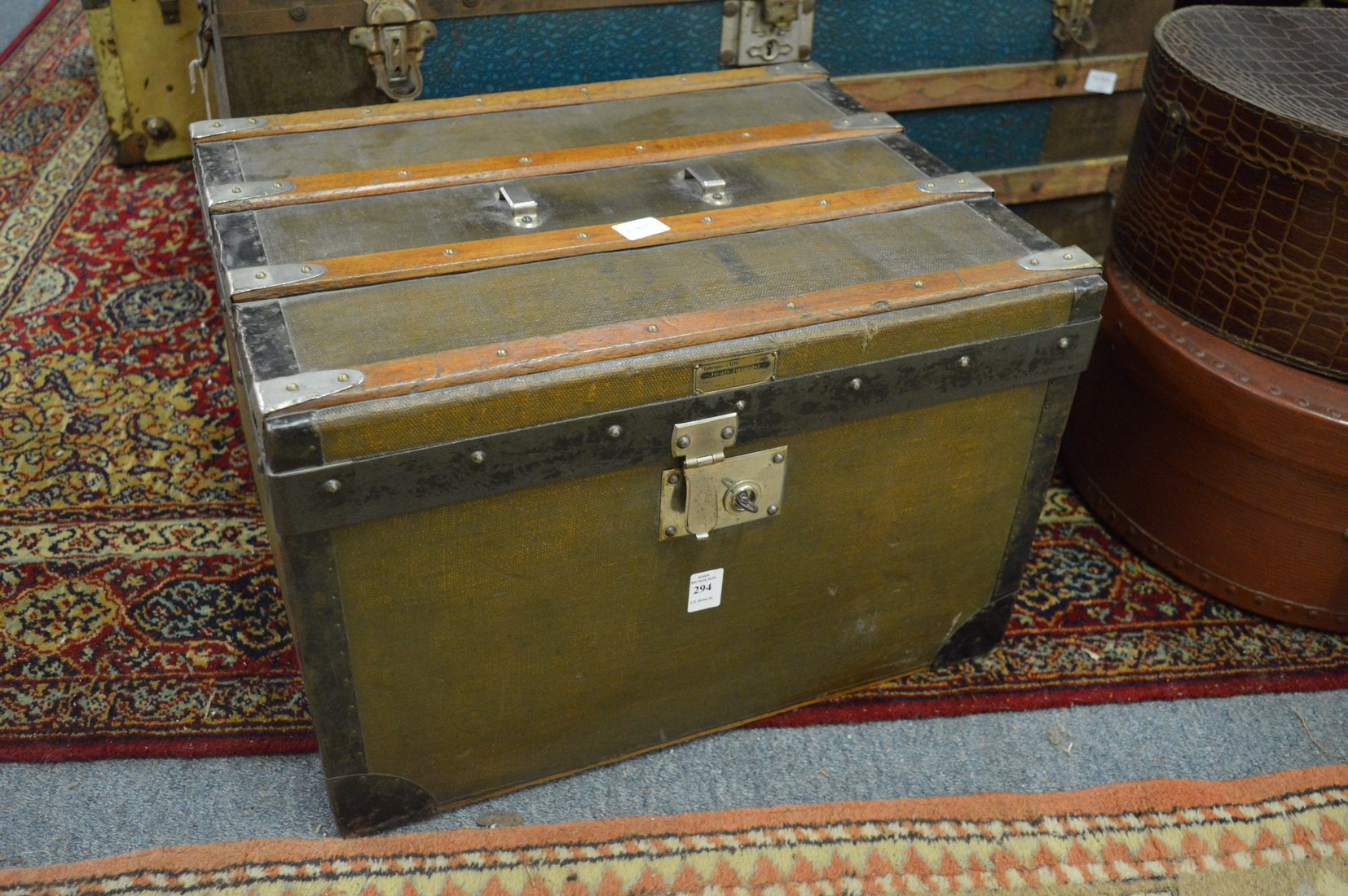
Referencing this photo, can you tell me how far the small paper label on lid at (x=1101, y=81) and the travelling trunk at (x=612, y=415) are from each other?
84 centimetres

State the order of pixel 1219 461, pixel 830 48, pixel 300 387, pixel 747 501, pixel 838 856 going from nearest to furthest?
pixel 300 387 → pixel 747 501 → pixel 838 856 → pixel 1219 461 → pixel 830 48

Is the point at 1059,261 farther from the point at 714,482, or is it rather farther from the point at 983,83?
the point at 983,83

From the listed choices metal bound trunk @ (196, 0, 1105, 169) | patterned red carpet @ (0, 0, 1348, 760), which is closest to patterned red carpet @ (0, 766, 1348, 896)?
patterned red carpet @ (0, 0, 1348, 760)

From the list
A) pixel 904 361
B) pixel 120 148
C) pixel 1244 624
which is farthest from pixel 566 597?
pixel 120 148

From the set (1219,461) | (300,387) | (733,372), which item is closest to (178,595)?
(300,387)

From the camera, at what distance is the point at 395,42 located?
1900mm

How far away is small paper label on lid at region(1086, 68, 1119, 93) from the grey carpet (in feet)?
4.19

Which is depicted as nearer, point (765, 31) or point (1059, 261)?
point (1059, 261)

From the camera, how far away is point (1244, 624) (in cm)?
191

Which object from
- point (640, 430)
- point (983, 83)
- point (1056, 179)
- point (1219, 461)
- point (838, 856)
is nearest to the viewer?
point (640, 430)

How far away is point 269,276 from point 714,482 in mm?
567

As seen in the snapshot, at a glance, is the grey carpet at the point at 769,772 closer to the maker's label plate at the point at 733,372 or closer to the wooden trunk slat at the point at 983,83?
the maker's label plate at the point at 733,372

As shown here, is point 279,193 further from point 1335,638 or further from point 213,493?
point 1335,638

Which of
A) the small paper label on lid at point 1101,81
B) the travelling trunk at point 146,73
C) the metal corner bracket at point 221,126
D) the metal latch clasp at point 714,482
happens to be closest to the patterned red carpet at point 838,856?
the metal latch clasp at point 714,482
